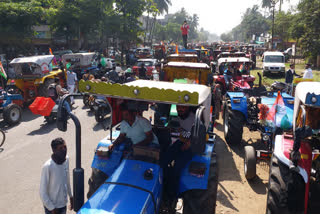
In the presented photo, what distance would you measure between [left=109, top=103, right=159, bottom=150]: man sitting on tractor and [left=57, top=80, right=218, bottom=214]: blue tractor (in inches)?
5.8

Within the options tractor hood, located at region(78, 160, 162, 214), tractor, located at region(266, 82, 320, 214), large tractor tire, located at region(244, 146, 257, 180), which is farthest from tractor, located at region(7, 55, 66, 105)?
tractor, located at region(266, 82, 320, 214)

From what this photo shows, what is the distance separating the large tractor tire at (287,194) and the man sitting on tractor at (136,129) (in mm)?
1802

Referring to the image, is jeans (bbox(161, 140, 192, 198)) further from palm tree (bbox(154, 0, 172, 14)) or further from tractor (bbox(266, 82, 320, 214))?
palm tree (bbox(154, 0, 172, 14))

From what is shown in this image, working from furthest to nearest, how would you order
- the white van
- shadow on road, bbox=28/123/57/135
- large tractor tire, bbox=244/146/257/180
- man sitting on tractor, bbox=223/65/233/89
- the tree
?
the tree
the white van
man sitting on tractor, bbox=223/65/233/89
shadow on road, bbox=28/123/57/135
large tractor tire, bbox=244/146/257/180

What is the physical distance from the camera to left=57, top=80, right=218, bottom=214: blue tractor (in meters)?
3.05

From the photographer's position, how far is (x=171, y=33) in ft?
254

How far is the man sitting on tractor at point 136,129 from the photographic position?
4191mm

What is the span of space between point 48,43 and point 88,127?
28401mm

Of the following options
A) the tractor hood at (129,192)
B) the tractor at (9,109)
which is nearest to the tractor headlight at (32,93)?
the tractor at (9,109)

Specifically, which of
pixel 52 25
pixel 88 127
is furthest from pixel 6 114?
pixel 52 25

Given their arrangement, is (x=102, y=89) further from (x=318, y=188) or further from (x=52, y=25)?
(x=52, y=25)

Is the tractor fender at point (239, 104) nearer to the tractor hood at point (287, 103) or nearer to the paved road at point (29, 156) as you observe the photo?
the tractor hood at point (287, 103)

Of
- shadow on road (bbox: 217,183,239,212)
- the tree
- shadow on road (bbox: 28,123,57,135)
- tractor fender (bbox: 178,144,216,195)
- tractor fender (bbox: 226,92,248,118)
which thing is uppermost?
the tree

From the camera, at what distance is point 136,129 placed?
4.23 meters
